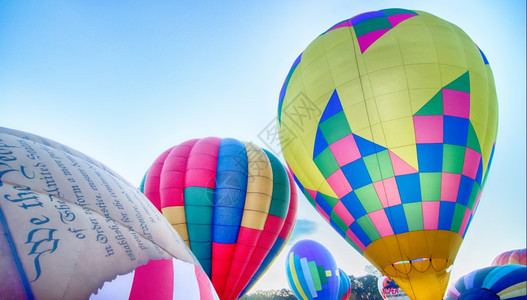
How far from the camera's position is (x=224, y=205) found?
25.7 feet

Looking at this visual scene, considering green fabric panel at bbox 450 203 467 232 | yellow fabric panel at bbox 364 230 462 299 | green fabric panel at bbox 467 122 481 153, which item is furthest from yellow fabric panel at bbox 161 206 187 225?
green fabric panel at bbox 467 122 481 153

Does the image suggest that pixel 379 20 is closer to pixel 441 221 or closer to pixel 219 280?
pixel 441 221

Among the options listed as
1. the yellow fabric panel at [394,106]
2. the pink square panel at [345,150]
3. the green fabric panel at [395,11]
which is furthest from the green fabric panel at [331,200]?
the green fabric panel at [395,11]

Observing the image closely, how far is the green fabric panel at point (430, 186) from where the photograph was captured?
5.39m

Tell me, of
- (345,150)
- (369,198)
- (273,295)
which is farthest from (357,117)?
(273,295)

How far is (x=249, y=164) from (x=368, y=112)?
422cm

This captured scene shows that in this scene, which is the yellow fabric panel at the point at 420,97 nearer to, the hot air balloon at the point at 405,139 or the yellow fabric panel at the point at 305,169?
the hot air balloon at the point at 405,139

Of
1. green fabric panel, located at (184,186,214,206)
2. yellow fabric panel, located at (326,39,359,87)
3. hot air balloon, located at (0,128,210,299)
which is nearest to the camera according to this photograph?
hot air balloon, located at (0,128,210,299)

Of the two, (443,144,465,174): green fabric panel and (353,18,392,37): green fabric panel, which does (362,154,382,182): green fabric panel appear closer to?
(443,144,465,174): green fabric panel

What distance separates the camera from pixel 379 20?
6398 mm

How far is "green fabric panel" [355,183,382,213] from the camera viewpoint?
556 centimetres

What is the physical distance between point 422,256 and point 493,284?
791cm

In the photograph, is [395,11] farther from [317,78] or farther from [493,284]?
[493,284]

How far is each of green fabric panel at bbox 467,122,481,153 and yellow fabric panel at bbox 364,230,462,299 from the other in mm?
1772
